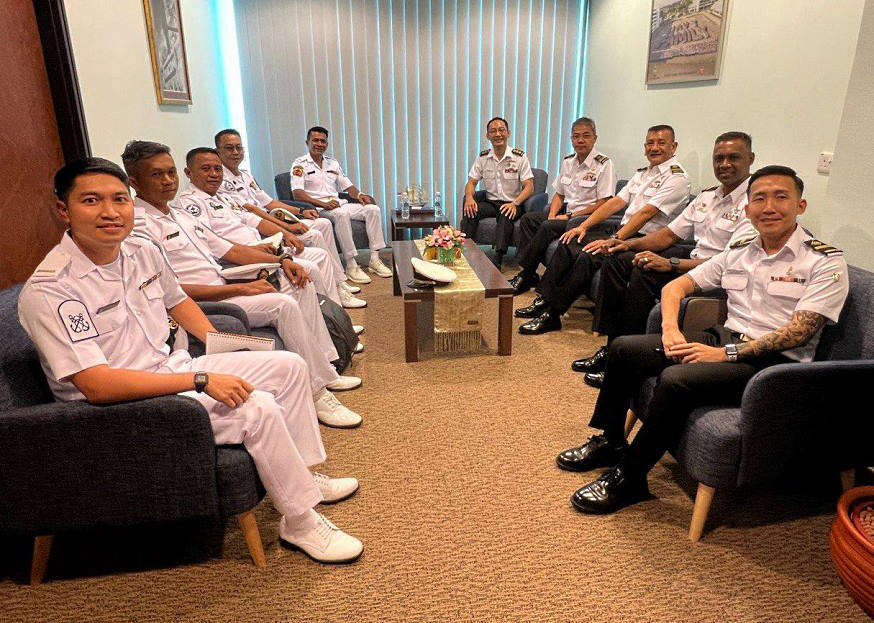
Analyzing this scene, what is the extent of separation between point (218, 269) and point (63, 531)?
4.45 feet

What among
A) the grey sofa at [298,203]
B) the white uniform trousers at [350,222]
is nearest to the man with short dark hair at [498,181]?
the white uniform trousers at [350,222]

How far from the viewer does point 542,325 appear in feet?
12.1

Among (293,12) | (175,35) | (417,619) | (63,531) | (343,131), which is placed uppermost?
(293,12)

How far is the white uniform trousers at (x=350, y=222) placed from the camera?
16.0 ft

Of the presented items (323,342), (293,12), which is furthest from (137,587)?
(293,12)

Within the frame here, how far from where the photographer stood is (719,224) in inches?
116

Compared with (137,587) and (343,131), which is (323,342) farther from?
(343,131)

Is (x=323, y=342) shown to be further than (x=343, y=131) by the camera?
No

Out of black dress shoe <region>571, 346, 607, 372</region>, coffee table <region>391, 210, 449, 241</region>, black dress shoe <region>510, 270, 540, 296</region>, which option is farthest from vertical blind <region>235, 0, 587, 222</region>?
black dress shoe <region>571, 346, 607, 372</region>

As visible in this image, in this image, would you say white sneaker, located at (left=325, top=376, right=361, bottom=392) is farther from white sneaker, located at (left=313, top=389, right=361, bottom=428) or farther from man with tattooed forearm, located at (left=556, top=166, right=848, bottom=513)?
man with tattooed forearm, located at (left=556, top=166, right=848, bottom=513)

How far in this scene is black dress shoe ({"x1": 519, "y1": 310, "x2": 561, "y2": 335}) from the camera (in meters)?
3.67

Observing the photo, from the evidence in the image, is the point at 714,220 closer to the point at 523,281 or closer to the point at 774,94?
the point at 774,94

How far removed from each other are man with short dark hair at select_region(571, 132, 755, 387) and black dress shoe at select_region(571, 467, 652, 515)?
3.21 ft

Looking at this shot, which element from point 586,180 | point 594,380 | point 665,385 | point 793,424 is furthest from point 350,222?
point 793,424
